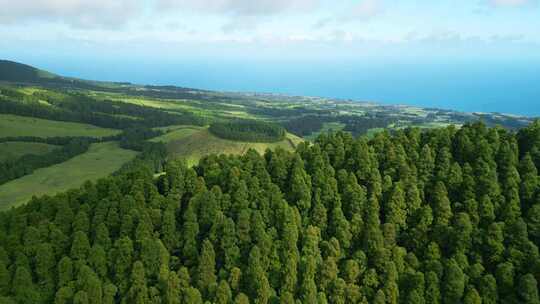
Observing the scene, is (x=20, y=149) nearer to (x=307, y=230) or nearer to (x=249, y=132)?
(x=249, y=132)

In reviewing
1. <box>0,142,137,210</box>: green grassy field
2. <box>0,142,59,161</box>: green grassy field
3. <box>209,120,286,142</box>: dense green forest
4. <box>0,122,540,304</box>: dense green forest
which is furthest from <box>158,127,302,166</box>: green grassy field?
<box>0,122,540,304</box>: dense green forest

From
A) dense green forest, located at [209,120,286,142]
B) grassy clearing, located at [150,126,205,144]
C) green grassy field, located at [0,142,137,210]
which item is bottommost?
green grassy field, located at [0,142,137,210]

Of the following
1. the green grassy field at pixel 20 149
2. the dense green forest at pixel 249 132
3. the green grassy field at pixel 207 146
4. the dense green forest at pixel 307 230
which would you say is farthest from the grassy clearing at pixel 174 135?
the dense green forest at pixel 307 230

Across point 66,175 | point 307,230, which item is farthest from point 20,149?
point 307,230

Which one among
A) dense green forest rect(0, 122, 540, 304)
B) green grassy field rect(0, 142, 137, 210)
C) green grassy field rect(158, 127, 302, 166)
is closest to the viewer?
dense green forest rect(0, 122, 540, 304)

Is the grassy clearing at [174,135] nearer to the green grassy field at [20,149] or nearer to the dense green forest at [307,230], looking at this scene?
the green grassy field at [20,149]

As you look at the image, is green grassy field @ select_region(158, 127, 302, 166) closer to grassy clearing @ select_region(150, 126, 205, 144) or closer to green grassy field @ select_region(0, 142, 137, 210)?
grassy clearing @ select_region(150, 126, 205, 144)
